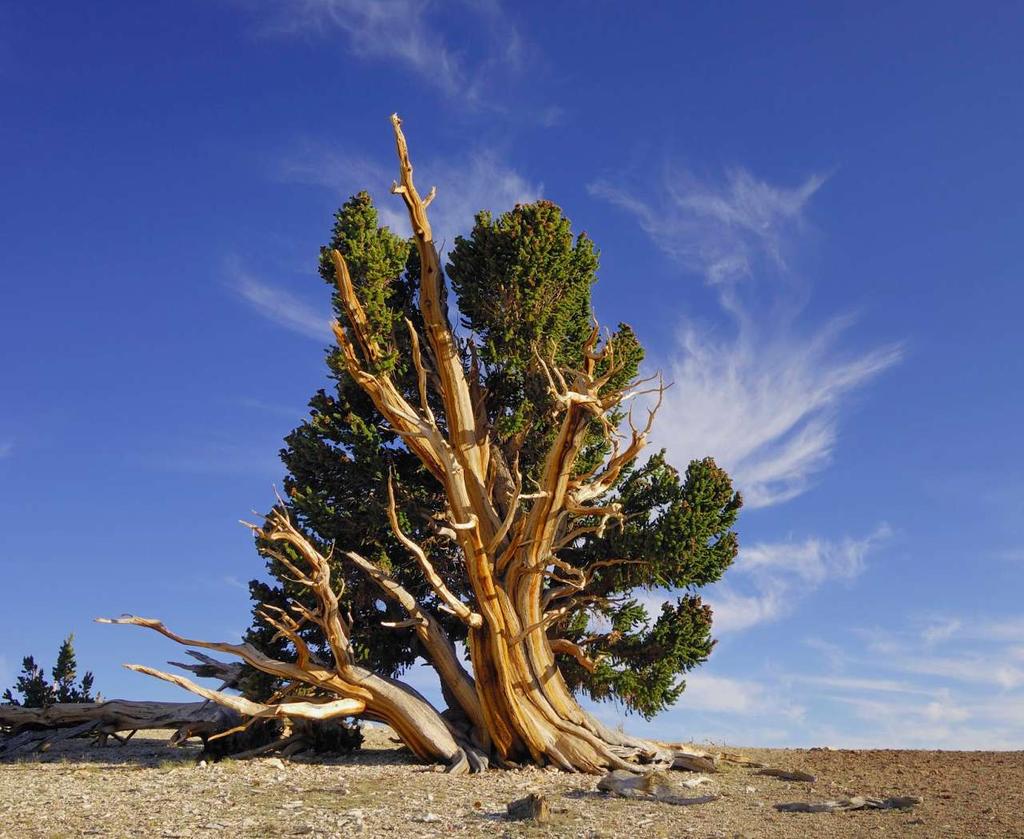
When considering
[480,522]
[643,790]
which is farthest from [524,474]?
[643,790]

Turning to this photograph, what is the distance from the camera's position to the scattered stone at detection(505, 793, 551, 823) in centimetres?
1035

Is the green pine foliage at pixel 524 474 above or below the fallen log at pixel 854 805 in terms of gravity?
above

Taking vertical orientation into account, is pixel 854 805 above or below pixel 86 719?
below

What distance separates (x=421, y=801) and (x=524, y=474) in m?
8.25

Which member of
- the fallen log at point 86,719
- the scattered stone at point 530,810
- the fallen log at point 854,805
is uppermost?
the fallen log at point 86,719

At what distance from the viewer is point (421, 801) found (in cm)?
1173

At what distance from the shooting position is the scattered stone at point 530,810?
34.0 feet

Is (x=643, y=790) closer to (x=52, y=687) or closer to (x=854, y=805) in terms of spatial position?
(x=854, y=805)

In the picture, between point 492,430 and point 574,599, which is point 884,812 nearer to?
point 574,599

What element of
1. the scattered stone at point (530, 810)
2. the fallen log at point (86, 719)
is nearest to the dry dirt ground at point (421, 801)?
the scattered stone at point (530, 810)

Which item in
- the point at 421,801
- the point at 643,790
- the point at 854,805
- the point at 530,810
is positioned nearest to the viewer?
the point at 530,810

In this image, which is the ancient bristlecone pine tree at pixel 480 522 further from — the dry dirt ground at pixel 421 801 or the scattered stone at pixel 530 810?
the scattered stone at pixel 530 810

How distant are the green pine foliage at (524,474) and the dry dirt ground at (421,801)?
258 cm

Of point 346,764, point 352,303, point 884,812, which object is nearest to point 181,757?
point 346,764
